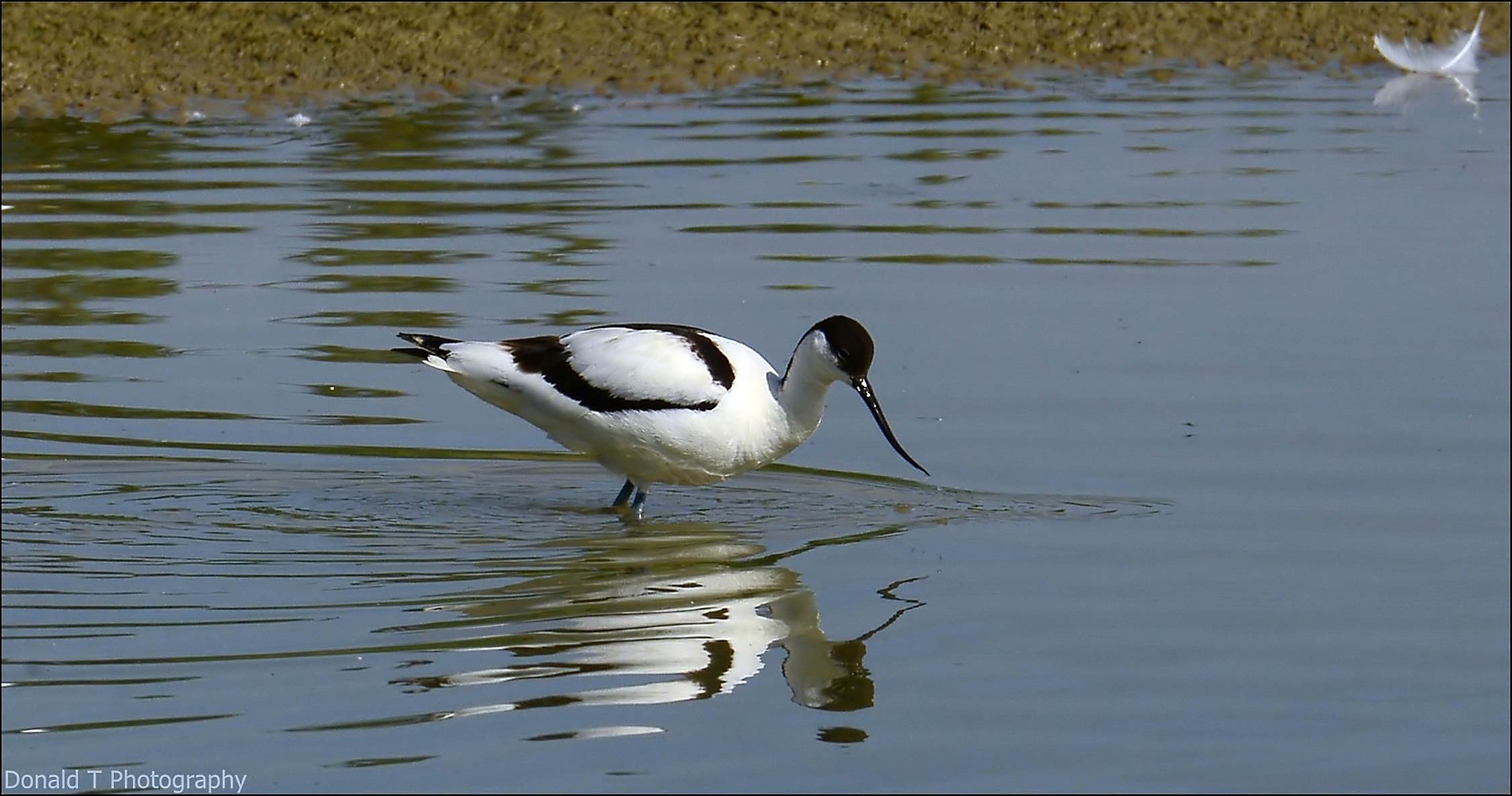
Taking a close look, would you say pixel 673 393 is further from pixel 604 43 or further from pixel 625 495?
pixel 604 43

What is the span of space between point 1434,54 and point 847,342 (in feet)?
Answer: 34.3

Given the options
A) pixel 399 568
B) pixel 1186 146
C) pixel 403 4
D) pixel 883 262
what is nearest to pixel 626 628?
pixel 399 568

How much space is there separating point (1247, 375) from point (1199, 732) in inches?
133

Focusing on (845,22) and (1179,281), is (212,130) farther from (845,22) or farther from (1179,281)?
(1179,281)

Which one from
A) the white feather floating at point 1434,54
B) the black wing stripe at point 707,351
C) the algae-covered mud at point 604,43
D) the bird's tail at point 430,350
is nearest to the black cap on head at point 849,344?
the black wing stripe at point 707,351

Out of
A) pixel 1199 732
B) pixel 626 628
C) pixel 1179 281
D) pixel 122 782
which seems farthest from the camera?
pixel 1179 281

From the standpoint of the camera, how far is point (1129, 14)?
16.6 m

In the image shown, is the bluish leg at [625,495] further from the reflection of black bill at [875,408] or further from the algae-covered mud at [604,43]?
the algae-covered mud at [604,43]

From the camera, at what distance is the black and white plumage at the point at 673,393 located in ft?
23.1

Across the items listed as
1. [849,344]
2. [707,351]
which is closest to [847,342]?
[849,344]

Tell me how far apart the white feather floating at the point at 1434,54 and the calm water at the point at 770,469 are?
289 centimetres

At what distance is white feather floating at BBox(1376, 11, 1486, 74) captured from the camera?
1577 centimetres

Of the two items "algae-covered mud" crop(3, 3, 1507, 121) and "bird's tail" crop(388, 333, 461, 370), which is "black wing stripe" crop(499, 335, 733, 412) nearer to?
"bird's tail" crop(388, 333, 461, 370)

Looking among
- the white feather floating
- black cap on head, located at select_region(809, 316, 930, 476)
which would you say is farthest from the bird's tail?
the white feather floating
